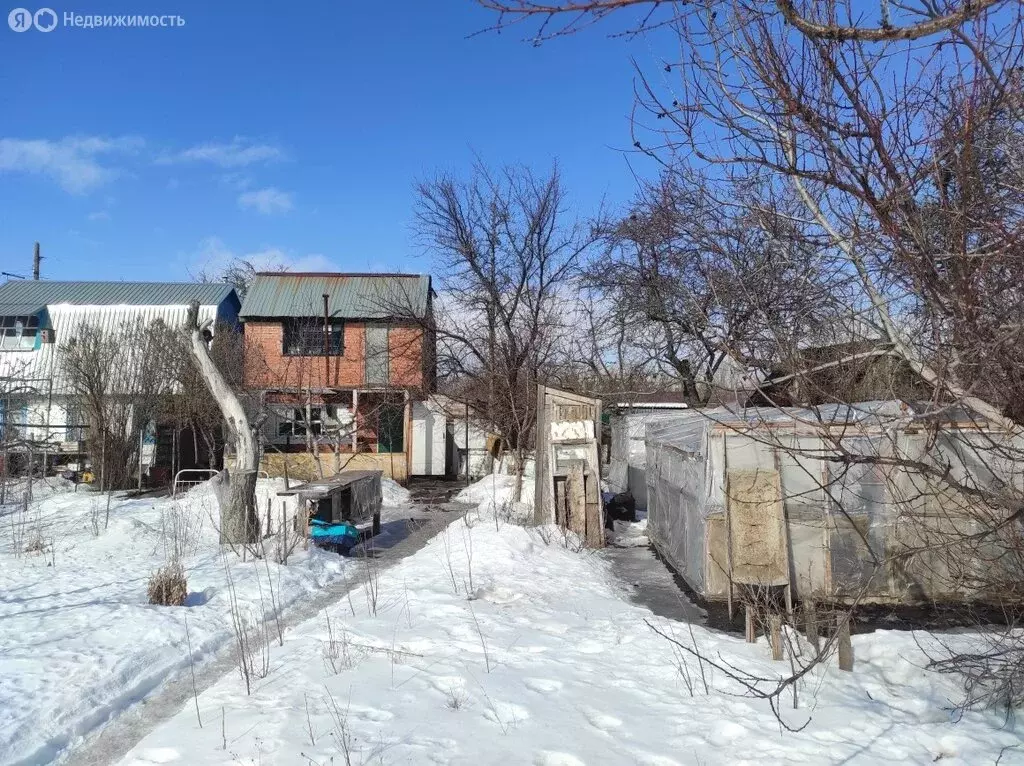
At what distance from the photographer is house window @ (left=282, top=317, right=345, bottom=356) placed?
24.6 meters

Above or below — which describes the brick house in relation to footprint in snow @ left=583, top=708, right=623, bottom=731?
above

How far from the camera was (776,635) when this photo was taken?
20.4 ft

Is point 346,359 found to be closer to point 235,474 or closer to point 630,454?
point 630,454

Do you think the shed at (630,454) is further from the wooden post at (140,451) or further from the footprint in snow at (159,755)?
the footprint in snow at (159,755)

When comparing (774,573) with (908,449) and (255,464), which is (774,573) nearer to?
(908,449)

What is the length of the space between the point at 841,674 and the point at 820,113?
14.2ft

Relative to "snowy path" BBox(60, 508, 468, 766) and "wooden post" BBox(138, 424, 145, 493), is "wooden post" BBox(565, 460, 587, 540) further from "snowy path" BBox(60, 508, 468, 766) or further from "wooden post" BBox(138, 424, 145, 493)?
"wooden post" BBox(138, 424, 145, 493)

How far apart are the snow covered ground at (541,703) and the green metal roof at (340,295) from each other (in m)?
17.8

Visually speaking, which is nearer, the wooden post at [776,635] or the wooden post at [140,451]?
the wooden post at [776,635]

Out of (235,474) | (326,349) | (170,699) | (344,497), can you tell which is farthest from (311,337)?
(170,699)

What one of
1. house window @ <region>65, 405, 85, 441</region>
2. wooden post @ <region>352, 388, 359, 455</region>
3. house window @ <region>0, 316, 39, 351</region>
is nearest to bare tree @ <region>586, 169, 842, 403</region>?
wooden post @ <region>352, 388, 359, 455</region>

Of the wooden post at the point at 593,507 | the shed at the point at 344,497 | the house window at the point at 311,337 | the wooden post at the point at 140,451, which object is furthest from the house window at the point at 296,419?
the wooden post at the point at 593,507

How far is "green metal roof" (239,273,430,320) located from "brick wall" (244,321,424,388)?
47cm

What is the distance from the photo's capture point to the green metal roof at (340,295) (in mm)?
24812
